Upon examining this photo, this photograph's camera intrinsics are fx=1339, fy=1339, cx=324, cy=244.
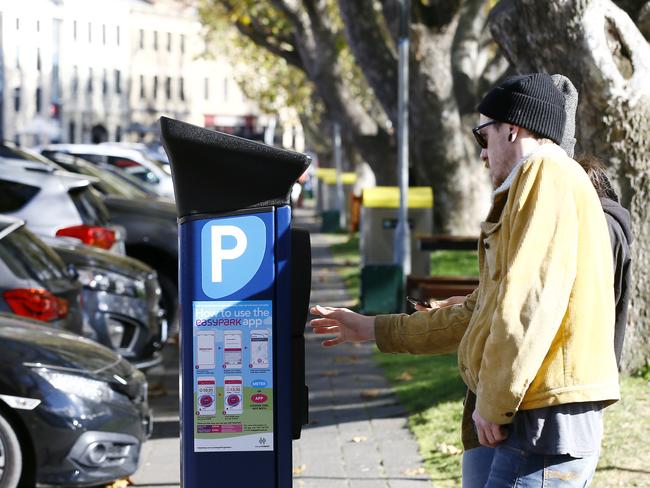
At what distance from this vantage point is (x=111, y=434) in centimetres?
662

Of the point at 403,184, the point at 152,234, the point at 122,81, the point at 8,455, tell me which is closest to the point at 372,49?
the point at 403,184

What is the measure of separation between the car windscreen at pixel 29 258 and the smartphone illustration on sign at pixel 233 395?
4349 millimetres

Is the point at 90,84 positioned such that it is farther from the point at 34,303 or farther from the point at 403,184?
the point at 34,303

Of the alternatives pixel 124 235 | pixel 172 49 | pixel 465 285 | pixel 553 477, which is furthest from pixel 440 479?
pixel 172 49

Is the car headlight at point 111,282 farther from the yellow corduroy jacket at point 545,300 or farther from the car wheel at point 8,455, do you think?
the yellow corduroy jacket at point 545,300

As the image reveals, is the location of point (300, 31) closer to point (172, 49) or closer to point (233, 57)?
point (233, 57)

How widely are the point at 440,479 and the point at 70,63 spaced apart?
63.2 meters

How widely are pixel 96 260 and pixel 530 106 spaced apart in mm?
6960

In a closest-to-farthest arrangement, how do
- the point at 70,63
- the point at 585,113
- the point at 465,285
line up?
1. the point at 585,113
2. the point at 465,285
3. the point at 70,63

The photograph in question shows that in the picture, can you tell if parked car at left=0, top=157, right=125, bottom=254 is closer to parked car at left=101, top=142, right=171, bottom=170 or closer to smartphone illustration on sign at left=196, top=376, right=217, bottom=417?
smartphone illustration on sign at left=196, top=376, right=217, bottom=417

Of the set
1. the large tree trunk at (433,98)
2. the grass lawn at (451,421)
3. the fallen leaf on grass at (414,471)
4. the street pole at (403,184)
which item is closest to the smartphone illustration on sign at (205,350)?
the grass lawn at (451,421)

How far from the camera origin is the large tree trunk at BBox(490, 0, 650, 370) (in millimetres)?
7898

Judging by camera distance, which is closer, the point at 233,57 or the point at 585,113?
the point at 585,113

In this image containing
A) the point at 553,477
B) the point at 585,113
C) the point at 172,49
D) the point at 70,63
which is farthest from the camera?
the point at 172,49
